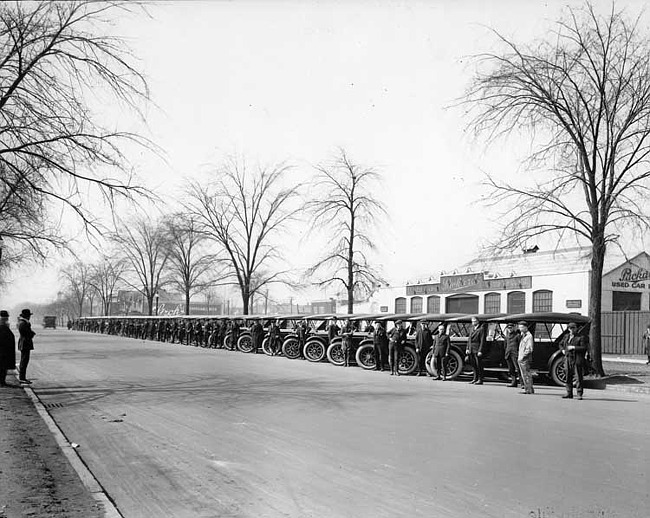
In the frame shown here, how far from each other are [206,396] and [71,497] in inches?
274

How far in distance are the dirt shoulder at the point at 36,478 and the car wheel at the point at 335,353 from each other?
1389cm

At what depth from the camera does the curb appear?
17.3 feet

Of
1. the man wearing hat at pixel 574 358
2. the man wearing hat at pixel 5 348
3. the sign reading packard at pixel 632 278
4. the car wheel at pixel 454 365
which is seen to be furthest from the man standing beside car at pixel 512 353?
the sign reading packard at pixel 632 278

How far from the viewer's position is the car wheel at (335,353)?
22.6 meters

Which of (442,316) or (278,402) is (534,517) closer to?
(278,402)

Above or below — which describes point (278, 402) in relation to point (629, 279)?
below

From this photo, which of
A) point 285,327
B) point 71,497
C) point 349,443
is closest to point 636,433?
point 349,443

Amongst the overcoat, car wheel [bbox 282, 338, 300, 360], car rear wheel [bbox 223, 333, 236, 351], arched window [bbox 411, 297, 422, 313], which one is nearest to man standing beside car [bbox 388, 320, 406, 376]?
car wheel [bbox 282, 338, 300, 360]

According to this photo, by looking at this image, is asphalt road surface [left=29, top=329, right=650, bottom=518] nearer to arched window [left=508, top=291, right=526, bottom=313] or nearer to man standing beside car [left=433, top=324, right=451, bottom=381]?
man standing beside car [left=433, top=324, right=451, bottom=381]

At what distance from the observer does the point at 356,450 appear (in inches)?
296

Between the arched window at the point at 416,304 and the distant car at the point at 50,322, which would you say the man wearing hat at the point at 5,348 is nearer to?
the arched window at the point at 416,304

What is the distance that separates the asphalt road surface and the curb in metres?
0.11

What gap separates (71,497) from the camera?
5582 millimetres

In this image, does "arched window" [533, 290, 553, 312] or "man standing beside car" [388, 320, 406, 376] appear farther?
"arched window" [533, 290, 553, 312]
